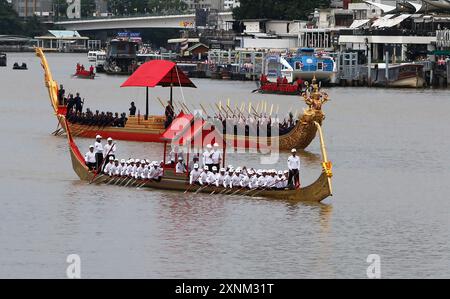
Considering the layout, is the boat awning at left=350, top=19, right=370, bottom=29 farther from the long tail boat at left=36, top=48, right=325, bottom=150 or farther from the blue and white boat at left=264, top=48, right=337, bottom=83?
the long tail boat at left=36, top=48, right=325, bottom=150

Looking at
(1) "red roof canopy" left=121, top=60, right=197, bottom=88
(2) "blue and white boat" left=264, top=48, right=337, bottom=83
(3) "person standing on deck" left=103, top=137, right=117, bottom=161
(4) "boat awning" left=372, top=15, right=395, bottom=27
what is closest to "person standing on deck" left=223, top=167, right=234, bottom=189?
(3) "person standing on deck" left=103, top=137, right=117, bottom=161

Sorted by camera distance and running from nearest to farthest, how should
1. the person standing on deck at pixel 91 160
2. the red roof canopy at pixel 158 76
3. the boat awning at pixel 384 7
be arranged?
1. the person standing on deck at pixel 91 160
2. the red roof canopy at pixel 158 76
3. the boat awning at pixel 384 7

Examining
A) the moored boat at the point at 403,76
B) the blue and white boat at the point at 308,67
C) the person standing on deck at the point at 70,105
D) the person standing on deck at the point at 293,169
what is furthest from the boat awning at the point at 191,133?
the moored boat at the point at 403,76

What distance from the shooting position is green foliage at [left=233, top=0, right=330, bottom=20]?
16250 centimetres

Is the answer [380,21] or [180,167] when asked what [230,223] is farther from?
[380,21]

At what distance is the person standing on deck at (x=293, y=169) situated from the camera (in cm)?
4481

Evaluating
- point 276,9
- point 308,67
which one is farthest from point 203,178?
point 276,9

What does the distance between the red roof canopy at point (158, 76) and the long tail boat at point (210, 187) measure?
485 inches

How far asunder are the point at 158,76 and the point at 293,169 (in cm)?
1941

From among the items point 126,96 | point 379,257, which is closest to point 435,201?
point 379,257

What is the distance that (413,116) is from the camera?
3391 inches

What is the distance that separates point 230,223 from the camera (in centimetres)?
4297

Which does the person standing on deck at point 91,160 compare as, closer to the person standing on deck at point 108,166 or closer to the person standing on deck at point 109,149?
the person standing on deck at point 109,149

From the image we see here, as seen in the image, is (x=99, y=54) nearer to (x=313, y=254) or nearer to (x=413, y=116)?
(x=413, y=116)
